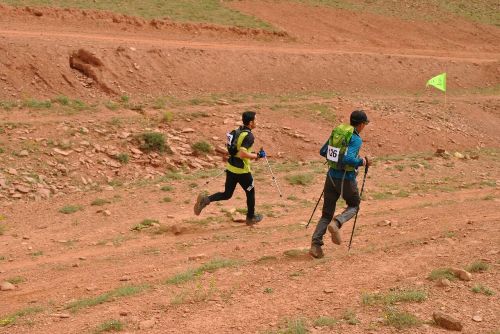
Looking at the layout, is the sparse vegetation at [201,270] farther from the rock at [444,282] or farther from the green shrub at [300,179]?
the green shrub at [300,179]

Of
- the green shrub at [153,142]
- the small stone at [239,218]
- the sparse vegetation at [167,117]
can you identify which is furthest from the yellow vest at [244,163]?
the sparse vegetation at [167,117]

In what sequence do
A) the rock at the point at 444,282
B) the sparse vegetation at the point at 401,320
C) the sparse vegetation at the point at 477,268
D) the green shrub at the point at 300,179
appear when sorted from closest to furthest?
1. the sparse vegetation at the point at 401,320
2. the rock at the point at 444,282
3. the sparse vegetation at the point at 477,268
4. the green shrub at the point at 300,179

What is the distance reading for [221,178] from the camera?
1492 cm

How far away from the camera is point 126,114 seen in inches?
731

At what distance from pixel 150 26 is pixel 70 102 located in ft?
35.7

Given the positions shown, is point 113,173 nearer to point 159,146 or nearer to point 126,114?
point 159,146

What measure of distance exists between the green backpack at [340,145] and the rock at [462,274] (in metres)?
1.90

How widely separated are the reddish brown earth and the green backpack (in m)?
1.31

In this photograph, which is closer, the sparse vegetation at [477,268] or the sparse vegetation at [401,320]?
the sparse vegetation at [401,320]

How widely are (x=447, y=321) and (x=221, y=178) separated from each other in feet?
30.0

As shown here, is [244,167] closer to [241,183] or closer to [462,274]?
[241,183]

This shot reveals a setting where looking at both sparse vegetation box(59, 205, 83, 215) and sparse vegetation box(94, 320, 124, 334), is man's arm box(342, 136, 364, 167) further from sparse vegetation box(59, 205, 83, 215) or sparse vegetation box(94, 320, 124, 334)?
sparse vegetation box(59, 205, 83, 215)

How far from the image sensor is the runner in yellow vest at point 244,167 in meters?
10.5

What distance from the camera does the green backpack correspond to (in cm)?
845
